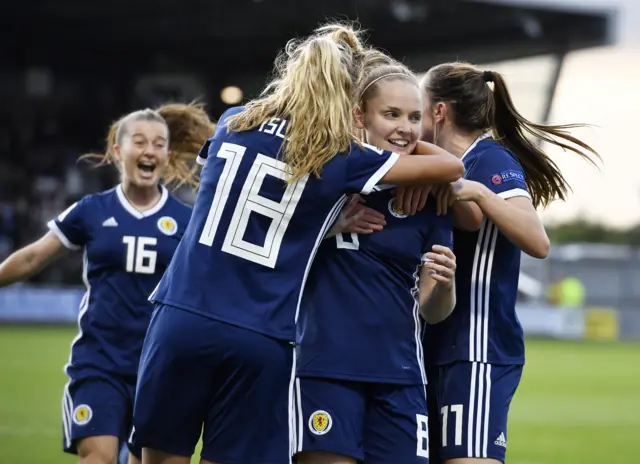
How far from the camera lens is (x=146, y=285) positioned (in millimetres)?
Result: 6035

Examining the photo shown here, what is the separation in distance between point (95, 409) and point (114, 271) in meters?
0.73

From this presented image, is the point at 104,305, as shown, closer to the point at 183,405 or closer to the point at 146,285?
the point at 146,285

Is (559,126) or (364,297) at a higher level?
(559,126)

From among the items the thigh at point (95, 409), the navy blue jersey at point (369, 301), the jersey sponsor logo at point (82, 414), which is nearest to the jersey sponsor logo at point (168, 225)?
the thigh at point (95, 409)

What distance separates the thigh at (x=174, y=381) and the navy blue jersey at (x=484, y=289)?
1181 mm

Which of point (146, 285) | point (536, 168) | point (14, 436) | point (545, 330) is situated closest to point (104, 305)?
point (146, 285)

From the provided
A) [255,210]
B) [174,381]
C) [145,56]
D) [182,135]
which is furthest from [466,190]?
[145,56]

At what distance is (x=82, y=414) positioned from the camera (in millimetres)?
5809

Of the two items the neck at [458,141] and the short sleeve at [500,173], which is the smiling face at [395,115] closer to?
the short sleeve at [500,173]

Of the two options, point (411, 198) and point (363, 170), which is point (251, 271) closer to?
point (363, 170)

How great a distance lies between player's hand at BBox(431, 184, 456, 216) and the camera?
4.40 m

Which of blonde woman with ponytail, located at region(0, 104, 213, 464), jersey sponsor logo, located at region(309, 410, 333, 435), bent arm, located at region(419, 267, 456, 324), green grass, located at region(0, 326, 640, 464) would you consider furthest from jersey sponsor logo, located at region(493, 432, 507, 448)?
green grass, located at region(0, 326, 640, 464)

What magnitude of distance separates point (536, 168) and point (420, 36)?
26377 millimetres

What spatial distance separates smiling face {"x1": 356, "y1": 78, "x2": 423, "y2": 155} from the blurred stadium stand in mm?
20582
